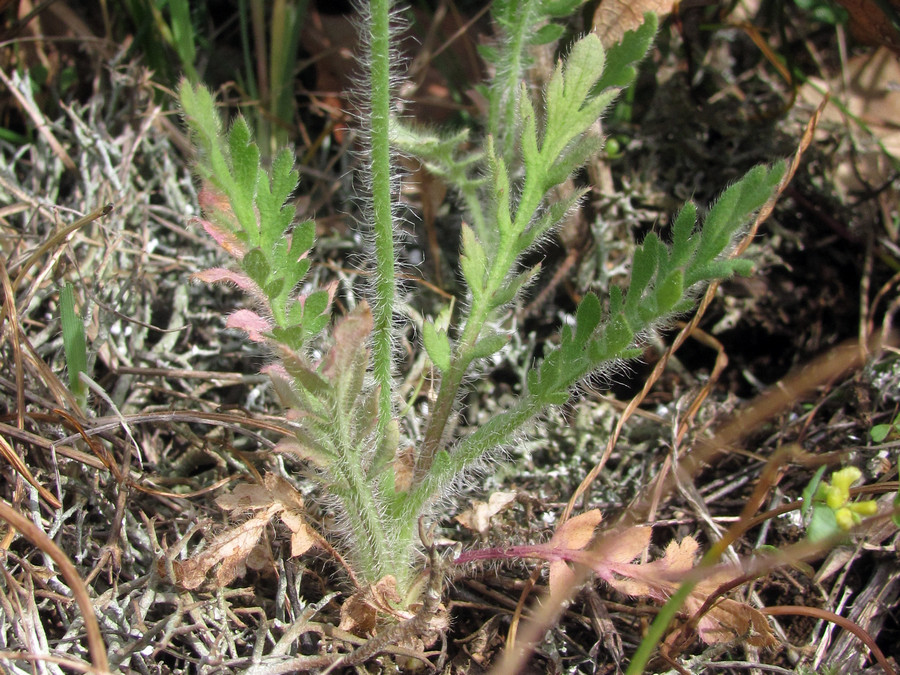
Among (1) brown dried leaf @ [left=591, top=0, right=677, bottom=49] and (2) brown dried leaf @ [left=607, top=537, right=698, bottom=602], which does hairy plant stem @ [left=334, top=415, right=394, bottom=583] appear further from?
(1) brown dried leaf @ [left=591, top=0, right=677, bottom=49]

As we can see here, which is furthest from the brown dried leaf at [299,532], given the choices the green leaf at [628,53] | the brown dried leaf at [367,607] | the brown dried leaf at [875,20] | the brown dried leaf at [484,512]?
the brown dried leaf at [875,20]

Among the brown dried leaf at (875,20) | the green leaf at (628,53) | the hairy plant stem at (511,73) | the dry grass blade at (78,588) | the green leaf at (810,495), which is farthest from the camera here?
the brown dried leaf at (875,20)

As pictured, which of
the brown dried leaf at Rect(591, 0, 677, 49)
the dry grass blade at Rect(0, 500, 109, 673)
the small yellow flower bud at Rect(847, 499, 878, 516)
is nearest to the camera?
the dry grass blade at Rect(0, 500, 109, 673)

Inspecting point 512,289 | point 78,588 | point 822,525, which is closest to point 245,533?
point 78,588

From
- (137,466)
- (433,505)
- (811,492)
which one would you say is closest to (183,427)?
(137,466)

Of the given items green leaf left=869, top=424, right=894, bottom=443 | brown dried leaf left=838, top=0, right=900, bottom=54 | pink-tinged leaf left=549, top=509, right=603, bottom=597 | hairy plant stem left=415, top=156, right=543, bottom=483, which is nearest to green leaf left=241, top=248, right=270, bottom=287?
hairy plant stem left=415, top=156, right=543, bottom=483

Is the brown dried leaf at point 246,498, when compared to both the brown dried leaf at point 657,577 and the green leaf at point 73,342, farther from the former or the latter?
the brown dried leaf at point 657,577

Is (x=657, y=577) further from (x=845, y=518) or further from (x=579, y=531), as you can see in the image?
(x=845, y=518)
